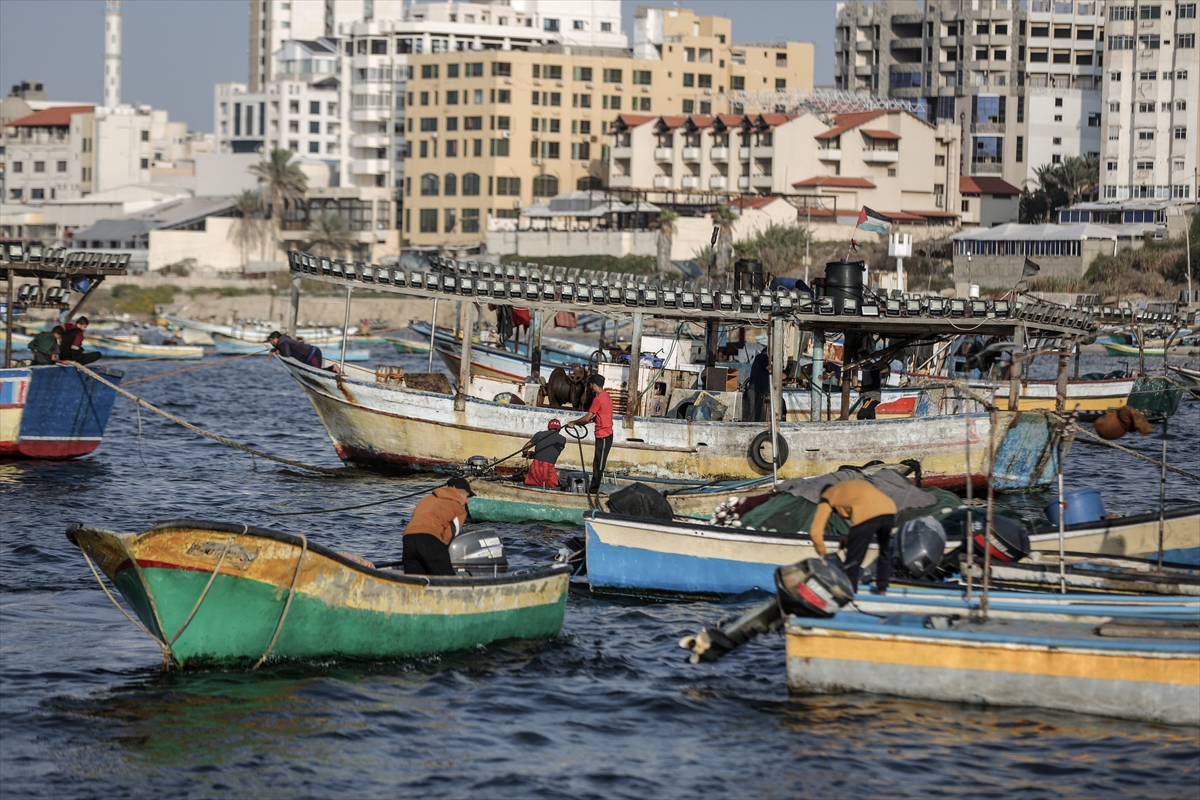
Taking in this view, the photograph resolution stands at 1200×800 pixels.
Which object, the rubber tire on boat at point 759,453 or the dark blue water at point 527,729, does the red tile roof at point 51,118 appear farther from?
the dark blue water at point 527,729

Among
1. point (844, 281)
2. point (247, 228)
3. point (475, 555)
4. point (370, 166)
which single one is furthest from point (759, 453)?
point (370, 166)

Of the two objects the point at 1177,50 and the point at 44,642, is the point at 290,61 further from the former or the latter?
the point at 44,642

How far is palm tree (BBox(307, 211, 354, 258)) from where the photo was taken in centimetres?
11194

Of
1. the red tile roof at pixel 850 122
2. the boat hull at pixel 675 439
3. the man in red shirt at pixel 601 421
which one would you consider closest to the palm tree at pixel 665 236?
the red tile roof at pixel 850 122

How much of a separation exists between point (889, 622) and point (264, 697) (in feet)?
18.3

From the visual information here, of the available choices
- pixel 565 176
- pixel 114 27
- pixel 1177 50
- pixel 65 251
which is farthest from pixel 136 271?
pixel 65 251

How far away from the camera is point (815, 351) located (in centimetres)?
2745

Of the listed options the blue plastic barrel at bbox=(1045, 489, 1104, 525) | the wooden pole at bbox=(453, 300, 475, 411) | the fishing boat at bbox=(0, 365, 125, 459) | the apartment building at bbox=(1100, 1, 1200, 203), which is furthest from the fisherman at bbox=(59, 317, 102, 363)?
the apartment building at bbox=(1100, 1, 1200, 203)

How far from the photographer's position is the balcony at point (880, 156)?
9744cm

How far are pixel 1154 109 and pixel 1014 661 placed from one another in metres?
98.6

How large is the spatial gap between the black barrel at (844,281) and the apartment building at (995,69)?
91.7 metres

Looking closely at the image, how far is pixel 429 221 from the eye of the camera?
11319cm

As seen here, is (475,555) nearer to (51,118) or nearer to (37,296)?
(37,296)

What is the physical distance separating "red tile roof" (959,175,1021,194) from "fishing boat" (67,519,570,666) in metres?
94.3
